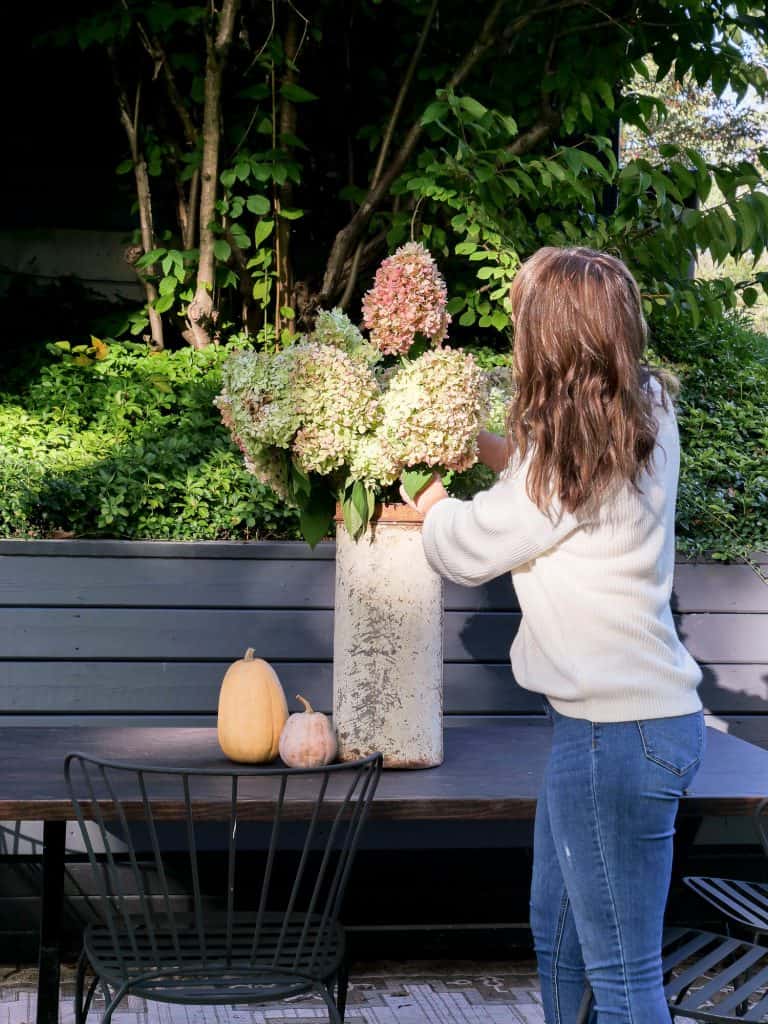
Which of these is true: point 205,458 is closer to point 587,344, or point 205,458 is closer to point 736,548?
point 736,548

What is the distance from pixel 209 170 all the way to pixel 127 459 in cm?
153

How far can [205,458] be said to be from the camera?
4219 mm

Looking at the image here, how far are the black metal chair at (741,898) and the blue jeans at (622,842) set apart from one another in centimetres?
52

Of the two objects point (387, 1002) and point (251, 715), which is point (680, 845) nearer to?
point (387, 1002)

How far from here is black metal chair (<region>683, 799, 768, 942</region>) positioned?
246 centimetres

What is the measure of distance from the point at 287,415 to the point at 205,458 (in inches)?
76.0

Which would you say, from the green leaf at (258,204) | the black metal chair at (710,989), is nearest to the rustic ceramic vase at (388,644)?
the black metal chair at (710,989)

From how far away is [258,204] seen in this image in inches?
195

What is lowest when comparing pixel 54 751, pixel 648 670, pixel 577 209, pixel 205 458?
pixel 54 751

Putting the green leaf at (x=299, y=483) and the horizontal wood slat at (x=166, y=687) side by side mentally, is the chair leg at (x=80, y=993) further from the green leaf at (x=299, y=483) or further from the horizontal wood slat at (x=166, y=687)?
the horizontal wood slat at (x=166, y=687)

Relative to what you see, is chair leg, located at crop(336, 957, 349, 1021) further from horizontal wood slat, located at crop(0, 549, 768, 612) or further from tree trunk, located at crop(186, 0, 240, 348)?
tree trunk, located at crop(186, 0, 240, 348)

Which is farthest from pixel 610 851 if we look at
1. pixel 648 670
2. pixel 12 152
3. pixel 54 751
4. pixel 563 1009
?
pixel 12 152

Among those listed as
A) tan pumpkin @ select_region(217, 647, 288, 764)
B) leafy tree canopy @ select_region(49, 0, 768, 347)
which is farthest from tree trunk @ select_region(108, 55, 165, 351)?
tan pumpkin @ select_region(217, 647, 288, 764)

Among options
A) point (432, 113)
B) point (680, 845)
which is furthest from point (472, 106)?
point (680, 845)
